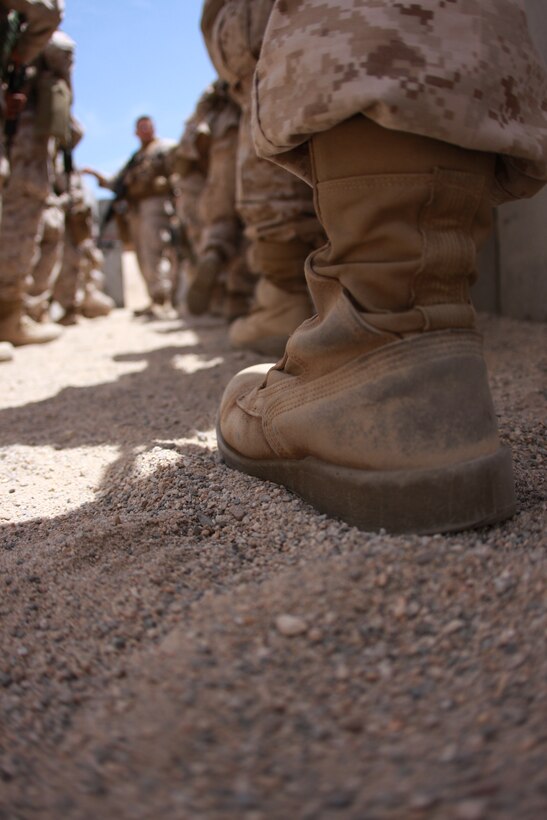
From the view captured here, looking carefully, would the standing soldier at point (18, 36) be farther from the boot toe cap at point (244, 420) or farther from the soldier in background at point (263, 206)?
the boot toe cap at point (244, 420)

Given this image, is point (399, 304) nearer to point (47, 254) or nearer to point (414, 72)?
point (414, 72)

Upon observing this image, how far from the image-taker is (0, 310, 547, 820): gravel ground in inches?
21.0

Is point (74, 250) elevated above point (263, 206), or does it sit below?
above

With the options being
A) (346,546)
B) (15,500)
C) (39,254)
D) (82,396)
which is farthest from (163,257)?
(346,546)

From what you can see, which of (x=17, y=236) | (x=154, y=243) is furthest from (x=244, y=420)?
(x=154, y=243)

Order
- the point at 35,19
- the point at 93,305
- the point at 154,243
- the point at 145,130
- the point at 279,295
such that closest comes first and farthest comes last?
the point at 279,295
the point at 35,19
the point at 145,130
the point at 154,243
the point at 93,305

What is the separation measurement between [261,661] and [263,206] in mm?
2265

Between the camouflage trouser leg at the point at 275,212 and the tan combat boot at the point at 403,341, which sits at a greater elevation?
the camouflage trouser leg at the point at 275,212

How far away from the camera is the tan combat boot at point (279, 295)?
279cm

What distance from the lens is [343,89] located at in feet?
2.83

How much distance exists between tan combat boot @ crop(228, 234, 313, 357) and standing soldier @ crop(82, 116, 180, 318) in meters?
5.49

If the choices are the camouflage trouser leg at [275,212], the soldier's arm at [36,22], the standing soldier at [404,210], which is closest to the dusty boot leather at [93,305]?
the soldier's arm at [36,22]

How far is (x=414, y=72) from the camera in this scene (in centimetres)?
85

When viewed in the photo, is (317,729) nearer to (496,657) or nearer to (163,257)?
(496,657)
